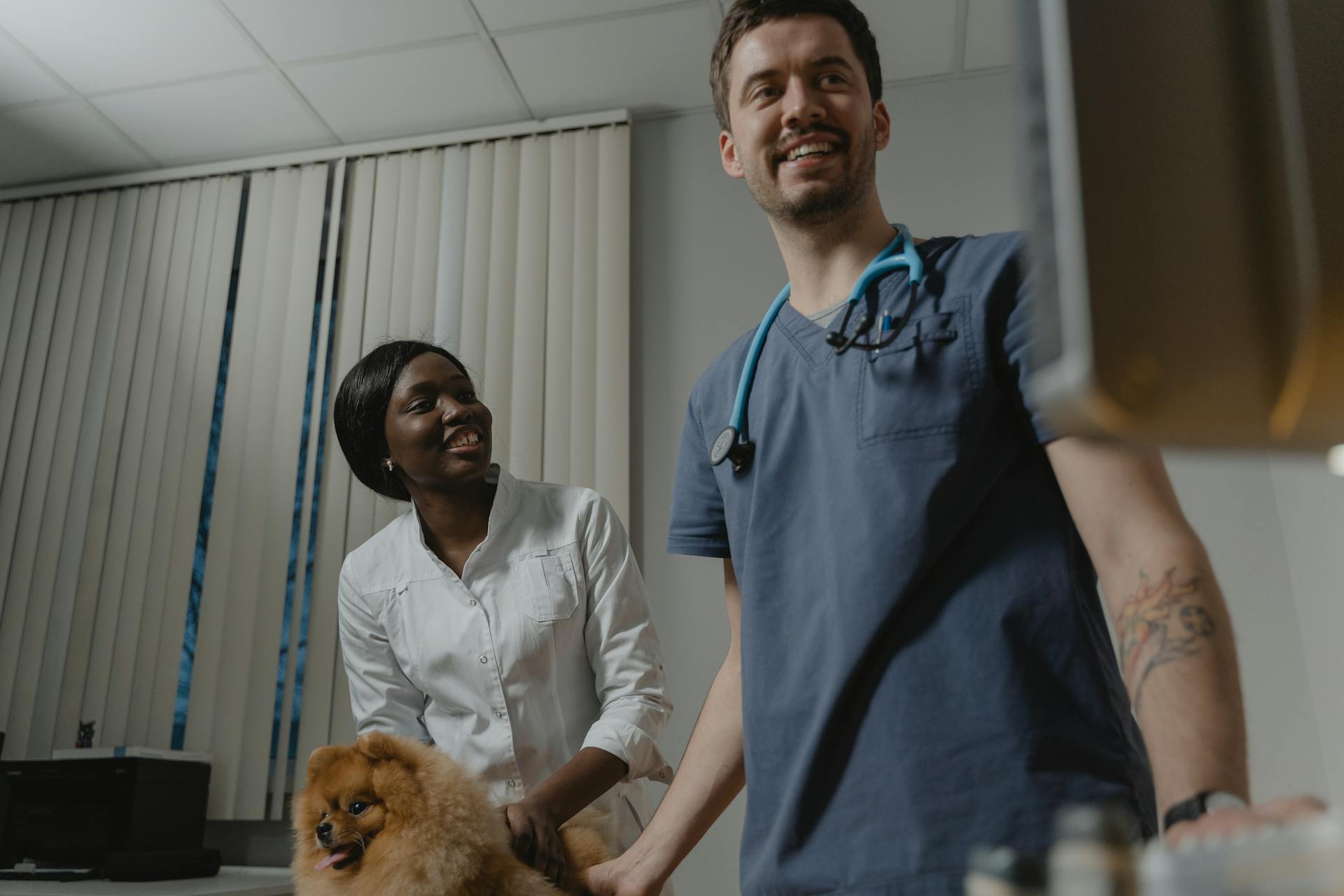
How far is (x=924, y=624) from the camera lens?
0.92m

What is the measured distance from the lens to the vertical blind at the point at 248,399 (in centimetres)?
325

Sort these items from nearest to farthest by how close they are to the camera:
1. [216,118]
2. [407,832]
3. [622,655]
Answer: [407,832] < [622,655] < [216,118]

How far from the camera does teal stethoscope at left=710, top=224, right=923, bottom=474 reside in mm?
1017

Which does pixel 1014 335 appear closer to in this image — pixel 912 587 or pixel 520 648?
pixel 912 587

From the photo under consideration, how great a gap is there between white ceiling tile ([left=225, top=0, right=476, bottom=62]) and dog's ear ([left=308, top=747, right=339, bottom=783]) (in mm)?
2314

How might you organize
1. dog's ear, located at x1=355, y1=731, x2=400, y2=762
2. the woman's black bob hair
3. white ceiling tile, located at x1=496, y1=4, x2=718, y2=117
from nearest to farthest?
dog's ear, located at x1=355, y1=731, x2=400, y2=762 < the woman's black bob hair < white ceiling tile, located at x1=496, y1=4, x2=718, y2=117

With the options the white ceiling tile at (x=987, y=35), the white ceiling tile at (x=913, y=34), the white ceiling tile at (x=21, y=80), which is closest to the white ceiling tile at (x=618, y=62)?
the white ceiling tile at (x=913, y=34)

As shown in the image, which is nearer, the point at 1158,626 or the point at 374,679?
the point at 1158,626

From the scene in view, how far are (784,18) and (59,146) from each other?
11.6ft

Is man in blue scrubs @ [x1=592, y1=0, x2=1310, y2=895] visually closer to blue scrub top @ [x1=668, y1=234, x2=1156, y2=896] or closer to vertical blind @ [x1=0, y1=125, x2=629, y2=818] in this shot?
blue scrub top @ [x1=668, y1=234, x2=1156, y2=896]

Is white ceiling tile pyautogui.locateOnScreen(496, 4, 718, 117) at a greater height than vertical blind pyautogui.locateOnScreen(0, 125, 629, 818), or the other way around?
white ceiling tile pyautogui.locateOnScreen(496, 4, 718, 117)

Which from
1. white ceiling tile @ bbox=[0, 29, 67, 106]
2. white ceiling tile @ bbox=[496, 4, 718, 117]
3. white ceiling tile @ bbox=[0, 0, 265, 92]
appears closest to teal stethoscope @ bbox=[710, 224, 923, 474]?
white ceiling tile @ bbox=[496, 4, 718, 117]

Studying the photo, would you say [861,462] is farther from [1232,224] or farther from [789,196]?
[1232,224]

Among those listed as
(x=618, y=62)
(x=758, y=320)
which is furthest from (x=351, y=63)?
(x=758, y=320)
